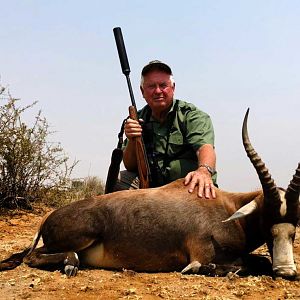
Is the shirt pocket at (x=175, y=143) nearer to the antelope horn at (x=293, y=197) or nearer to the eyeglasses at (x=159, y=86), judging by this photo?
the eyeglasses at (x=159, y=86)

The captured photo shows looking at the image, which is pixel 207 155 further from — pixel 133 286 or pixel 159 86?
pixel 133 286

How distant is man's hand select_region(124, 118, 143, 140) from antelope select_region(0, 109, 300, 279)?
1.05 m

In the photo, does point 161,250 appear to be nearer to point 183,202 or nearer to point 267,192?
point 183,202

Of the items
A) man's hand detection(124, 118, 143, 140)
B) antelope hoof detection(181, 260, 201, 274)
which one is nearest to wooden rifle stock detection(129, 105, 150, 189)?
man's hand detection(124, 118, 143, 140)

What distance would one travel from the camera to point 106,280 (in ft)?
14.5

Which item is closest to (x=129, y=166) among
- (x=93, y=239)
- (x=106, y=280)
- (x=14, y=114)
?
(x=93, y=239)

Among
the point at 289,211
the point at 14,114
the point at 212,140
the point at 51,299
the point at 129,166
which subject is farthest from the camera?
the point at 14,114

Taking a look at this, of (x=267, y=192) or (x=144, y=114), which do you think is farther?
(x=144, y=114)

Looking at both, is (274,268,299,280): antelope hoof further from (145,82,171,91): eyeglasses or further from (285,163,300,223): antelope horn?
(145,82,171,91): eyeglasses

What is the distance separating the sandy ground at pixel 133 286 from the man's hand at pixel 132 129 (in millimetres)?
1806

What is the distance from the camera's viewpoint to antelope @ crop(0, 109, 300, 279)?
446cm

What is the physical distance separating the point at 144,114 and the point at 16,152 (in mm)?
3460

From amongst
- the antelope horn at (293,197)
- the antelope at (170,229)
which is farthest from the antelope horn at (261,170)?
the antelope horn at (293,197)

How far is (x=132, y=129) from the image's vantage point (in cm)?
606
